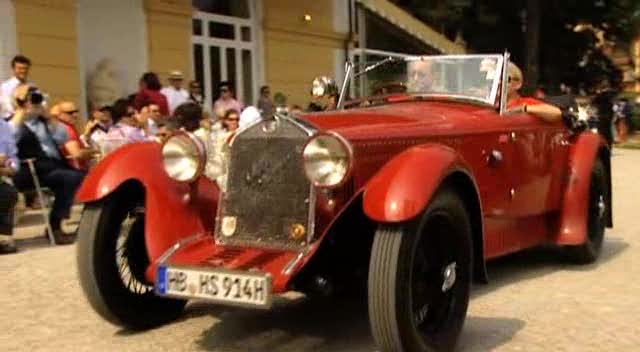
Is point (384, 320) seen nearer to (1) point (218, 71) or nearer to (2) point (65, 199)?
(2) point (65, 199)

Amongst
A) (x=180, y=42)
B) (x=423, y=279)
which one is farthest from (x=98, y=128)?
(x=423, y=279)

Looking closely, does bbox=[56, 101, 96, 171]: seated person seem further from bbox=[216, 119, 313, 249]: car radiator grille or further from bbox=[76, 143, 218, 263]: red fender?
bbox=[216, 119, 313, 249]: car radiator grille

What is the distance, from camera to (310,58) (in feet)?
60.5

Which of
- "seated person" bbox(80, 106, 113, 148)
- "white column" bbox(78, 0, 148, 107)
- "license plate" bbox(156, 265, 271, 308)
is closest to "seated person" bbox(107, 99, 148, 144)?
"seated person" bbox(80, 106, 113, 148)

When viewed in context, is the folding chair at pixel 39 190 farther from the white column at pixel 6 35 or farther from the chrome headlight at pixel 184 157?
the chrome headlight at pixel 184 157

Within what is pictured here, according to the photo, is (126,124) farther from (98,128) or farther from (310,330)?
(310,330)

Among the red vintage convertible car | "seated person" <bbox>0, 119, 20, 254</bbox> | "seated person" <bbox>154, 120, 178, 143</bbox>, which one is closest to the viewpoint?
the red vintage convertible car

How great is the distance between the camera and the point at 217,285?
4305mm

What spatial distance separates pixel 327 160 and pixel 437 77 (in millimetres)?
2237

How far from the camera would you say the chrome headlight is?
4836mm

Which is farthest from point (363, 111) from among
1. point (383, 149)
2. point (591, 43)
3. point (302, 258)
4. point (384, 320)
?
point (591, 43)

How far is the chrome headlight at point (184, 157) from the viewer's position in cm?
484

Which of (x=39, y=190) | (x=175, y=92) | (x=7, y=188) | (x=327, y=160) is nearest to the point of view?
(x=327, y=160)

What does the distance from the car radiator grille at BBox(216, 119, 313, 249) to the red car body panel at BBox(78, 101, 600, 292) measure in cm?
8
